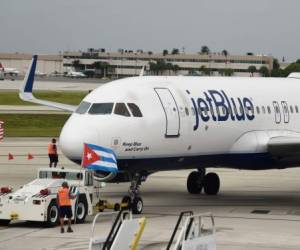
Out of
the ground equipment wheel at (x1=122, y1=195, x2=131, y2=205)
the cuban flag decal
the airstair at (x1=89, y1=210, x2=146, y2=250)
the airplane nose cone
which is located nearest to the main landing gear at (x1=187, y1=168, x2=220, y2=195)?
the ground equipment wheel at (x1=122, y1=195, x2=131, y2=205)

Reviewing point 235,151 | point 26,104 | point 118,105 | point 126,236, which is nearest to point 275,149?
point 235,151

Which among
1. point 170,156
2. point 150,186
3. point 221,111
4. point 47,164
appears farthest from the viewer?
point 47,164

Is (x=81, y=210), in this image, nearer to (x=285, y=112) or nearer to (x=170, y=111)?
(x=170, y=111)

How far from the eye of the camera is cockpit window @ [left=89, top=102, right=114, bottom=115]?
28.8m

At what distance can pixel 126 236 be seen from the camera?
65.8 ft

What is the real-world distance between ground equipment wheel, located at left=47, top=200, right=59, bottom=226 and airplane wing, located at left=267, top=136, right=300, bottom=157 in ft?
30.3

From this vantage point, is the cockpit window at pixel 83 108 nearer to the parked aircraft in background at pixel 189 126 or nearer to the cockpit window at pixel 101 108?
the parked aircraft in background at pixel 189 126

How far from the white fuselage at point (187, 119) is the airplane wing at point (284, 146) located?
402mm

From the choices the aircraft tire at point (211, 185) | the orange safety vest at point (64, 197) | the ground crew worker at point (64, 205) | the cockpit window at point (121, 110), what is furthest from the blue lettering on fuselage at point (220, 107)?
the orange safety vest at point (64, 197)

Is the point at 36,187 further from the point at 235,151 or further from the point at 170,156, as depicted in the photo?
the point at 235,151

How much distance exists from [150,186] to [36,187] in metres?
12.0

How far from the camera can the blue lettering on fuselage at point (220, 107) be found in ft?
103

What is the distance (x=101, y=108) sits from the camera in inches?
1143

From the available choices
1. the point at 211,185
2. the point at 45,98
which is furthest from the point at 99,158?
the point at 45,98
